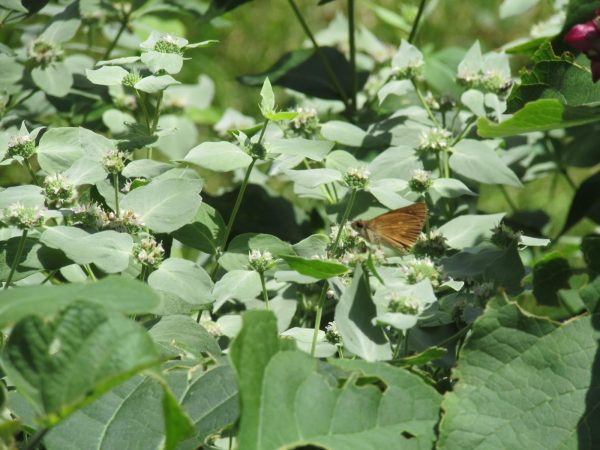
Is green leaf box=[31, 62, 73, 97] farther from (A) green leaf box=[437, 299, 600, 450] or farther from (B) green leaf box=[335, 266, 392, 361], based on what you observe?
(A) green leaf box=[437, 299, 600, 450]

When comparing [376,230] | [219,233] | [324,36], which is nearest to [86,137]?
[219,233]

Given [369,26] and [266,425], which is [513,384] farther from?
[369,26]

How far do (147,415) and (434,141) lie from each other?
0.69 m

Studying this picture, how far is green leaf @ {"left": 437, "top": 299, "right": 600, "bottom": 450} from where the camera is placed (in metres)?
0.90

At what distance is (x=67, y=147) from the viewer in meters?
1.21

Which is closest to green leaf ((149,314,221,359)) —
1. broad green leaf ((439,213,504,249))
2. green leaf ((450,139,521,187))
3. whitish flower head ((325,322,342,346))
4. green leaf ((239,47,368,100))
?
whitish flower head ((325,322,342,346))

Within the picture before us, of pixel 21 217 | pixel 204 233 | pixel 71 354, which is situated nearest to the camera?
pixel 71 354

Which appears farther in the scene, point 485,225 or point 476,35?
point 476,35

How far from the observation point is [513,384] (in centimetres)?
93

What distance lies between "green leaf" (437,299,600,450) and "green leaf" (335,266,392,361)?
0.29 feet

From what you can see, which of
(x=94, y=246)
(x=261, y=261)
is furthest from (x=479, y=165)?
(x=94, y=246)

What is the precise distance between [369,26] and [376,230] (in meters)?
2.94

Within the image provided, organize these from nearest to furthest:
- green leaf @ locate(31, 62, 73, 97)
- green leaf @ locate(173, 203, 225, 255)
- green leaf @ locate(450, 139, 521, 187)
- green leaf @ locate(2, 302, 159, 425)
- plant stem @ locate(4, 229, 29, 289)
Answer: green leaf @ locate(2, 302, 159, 425), plant stem @ locate(4, 229, 29, 289), green leaf @ locate(173, 203, 225, 255), green leaf @ locate(450, 139, 521, 187), green leaf @ locate(31, 62, 73, 97)

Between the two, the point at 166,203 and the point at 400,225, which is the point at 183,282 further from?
the point at 400,225
